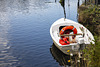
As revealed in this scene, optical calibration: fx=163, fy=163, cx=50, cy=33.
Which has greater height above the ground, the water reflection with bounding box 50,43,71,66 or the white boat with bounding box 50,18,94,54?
the white boat with bounding box 50,18,94,54

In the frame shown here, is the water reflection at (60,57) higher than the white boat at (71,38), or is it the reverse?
the white boat at (71,38)

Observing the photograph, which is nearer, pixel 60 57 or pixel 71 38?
pixel 60 57

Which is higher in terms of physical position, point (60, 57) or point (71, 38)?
point (71, 38)

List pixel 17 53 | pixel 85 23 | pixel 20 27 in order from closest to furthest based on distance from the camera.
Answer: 1. pixel 17 53
2. pixel 85 23
3. pixel 20 27

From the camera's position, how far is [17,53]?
44.5 ft

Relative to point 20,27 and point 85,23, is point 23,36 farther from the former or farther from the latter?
point 85,23

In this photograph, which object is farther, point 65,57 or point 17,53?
point 17,53

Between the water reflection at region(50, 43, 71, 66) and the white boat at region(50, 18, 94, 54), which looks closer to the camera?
the white boat at region(50, 18, 94, 54)

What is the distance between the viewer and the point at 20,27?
73.6 ft

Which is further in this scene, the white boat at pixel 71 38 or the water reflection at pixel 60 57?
the water reflection at pixel 60 57

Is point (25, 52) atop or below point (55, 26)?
below

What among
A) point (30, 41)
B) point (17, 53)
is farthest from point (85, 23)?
point (17, 53)

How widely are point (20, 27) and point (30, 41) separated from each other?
6358 mm

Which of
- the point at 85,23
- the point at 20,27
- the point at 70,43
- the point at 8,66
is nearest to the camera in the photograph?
the point at 8,66
